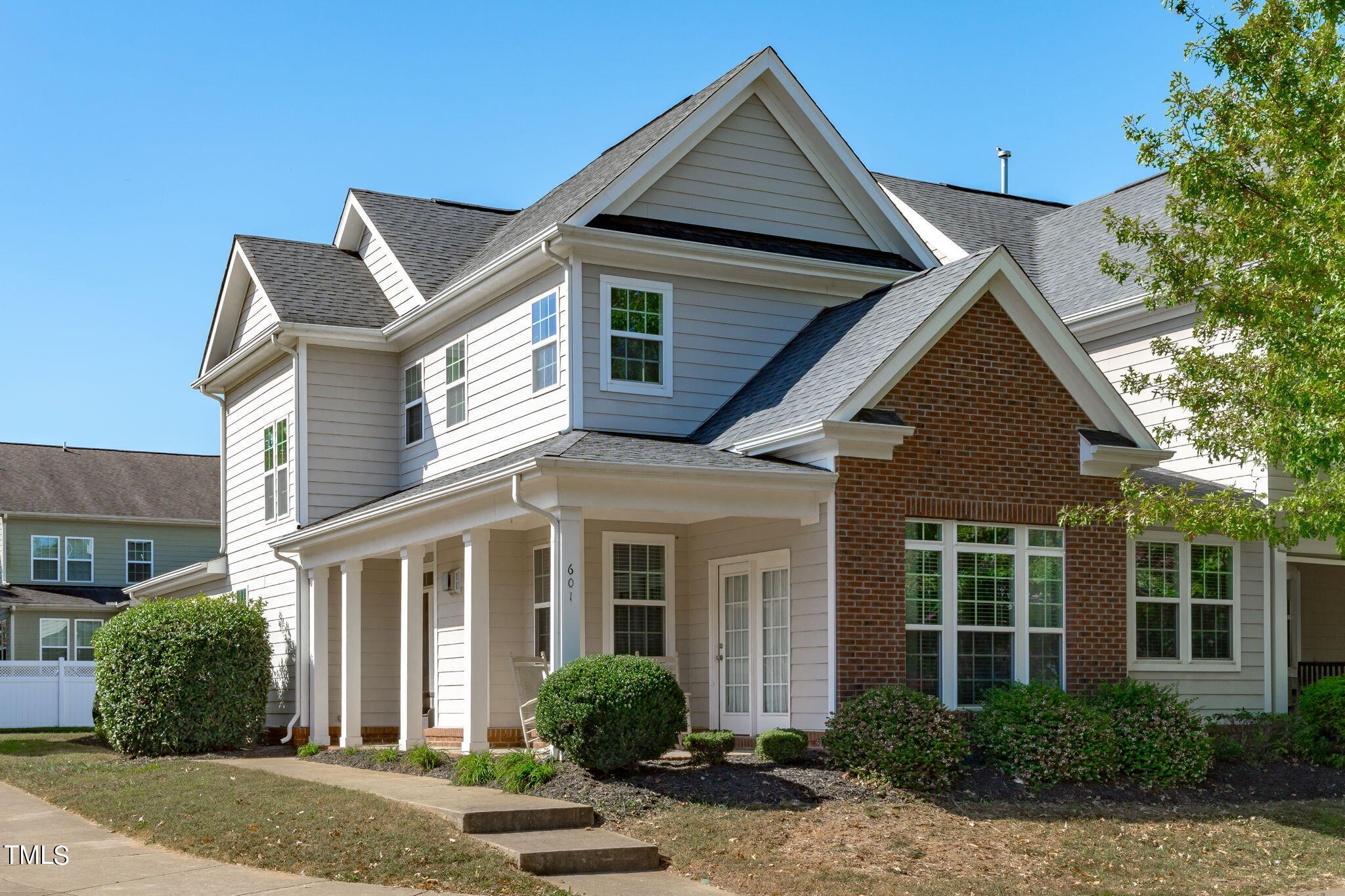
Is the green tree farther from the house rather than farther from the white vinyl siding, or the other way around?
the white vinyl siding

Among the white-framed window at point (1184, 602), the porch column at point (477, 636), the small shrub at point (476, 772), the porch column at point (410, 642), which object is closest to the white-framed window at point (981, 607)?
the white-framed window at point (1184, 602)

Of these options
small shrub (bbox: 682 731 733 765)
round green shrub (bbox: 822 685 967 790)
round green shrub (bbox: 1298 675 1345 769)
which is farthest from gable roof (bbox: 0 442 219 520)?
round green shrub (bbox: 1298 675 1345 769)

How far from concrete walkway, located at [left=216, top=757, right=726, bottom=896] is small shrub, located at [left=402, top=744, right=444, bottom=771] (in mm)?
1105

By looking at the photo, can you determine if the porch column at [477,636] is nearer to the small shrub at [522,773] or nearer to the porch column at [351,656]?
the small shrub at [522,773]

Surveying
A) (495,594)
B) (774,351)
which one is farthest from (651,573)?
(774,351)

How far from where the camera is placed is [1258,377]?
1559 centimetres

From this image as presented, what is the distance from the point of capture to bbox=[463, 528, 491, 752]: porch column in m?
15.8

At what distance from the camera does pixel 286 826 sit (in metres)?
11.9

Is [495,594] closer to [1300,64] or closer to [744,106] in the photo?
[744,106]

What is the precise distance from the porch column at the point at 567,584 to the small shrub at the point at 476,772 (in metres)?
1.18

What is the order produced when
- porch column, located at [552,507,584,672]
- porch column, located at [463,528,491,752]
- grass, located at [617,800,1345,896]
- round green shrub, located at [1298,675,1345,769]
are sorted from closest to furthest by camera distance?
grass, located at [617,800,1345,896], porch column, located at [552,507,584,672], porch column, located at [463,528,491,752], round green shrub, located at [1298,675,1345,769]

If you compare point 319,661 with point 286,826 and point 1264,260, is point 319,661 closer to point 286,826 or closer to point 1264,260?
point 286,826

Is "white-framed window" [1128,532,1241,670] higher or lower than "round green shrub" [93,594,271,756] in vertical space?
higher

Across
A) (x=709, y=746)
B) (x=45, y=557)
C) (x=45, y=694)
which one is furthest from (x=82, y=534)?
(x=709, y=746)
